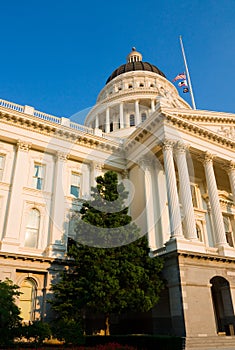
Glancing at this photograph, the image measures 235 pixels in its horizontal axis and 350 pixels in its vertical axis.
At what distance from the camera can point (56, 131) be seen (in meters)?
25.1

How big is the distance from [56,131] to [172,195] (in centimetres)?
1073

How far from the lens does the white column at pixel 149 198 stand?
22.7m

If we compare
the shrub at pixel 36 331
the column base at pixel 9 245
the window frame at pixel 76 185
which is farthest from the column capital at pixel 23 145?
the shrub at pixel 36 331

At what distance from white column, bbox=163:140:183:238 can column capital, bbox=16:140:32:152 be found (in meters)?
10.4

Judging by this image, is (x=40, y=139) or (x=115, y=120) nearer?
(x=40, y=139)

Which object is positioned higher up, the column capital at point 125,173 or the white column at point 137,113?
the white column at point 137,113

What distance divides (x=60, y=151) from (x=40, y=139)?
72.0 inches

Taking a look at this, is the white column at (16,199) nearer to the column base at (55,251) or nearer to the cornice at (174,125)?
the column base at (55,251)

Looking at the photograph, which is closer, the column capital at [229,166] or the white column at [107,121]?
the column capital at [229,166]

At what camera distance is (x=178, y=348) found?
555 inches

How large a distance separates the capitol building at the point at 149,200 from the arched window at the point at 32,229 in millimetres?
72

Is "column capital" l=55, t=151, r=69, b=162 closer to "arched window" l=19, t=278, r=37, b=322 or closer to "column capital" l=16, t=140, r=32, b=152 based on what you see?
"column capital" l=16, t=140, r=32, b=152

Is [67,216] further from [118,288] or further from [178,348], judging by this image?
[178,348]

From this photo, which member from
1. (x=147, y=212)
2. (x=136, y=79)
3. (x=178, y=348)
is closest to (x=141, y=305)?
(x=178, y=348)
